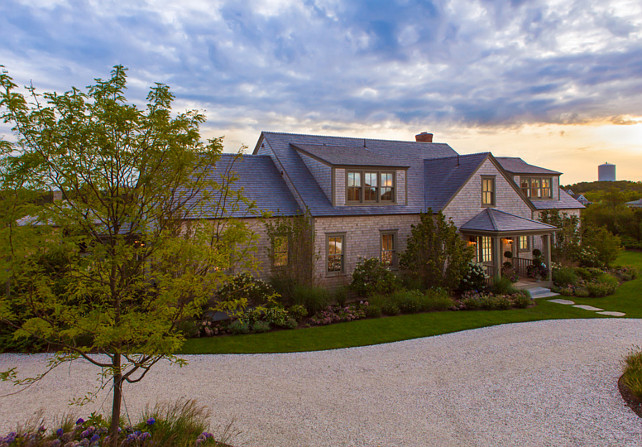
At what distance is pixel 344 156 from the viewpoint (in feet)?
65.4

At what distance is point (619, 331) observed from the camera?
12.8 metres

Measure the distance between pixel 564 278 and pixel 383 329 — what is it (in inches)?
479

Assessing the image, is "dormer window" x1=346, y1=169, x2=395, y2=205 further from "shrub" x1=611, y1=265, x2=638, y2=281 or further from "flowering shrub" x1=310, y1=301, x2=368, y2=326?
"shrub" x1=611, y1=265, x2=638, y2=281

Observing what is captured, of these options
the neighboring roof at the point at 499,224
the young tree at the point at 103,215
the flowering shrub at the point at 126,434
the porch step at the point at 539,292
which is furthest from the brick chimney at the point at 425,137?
the flowering shrub at the point at 126,434

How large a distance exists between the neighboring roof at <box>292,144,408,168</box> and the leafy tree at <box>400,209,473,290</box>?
3341 mm

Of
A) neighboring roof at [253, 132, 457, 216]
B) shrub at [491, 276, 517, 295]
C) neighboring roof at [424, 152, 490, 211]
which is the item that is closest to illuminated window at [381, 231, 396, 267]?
neighboring roof at [253, 132, 457, 216]

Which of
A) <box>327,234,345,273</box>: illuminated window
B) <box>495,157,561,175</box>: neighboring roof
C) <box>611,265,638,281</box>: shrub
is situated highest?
<box>495,157,561,175</box>: neighboring roof

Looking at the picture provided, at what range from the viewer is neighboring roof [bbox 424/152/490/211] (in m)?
20.7

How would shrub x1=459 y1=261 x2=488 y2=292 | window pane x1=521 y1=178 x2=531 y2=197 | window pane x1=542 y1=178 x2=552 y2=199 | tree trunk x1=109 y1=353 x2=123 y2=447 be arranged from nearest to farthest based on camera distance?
tree trunk x1=109 y1=353 x2=123 y2=447 → shrub x1=459 y1=261 x2=488 y2=292 → window pane x1=521 y1=178 x2=531 y2=197 → window pane x1=542 y1=178 x2=552 y2=199

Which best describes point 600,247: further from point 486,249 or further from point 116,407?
point 116,407

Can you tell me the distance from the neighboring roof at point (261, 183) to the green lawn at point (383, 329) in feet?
20.2

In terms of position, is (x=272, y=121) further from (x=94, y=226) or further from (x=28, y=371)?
(x=94, y=226)

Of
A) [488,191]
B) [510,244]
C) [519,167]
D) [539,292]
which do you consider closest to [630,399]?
[539,292]

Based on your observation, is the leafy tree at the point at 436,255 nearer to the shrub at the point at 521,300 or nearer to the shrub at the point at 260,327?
the shrub at the point at 521,300
